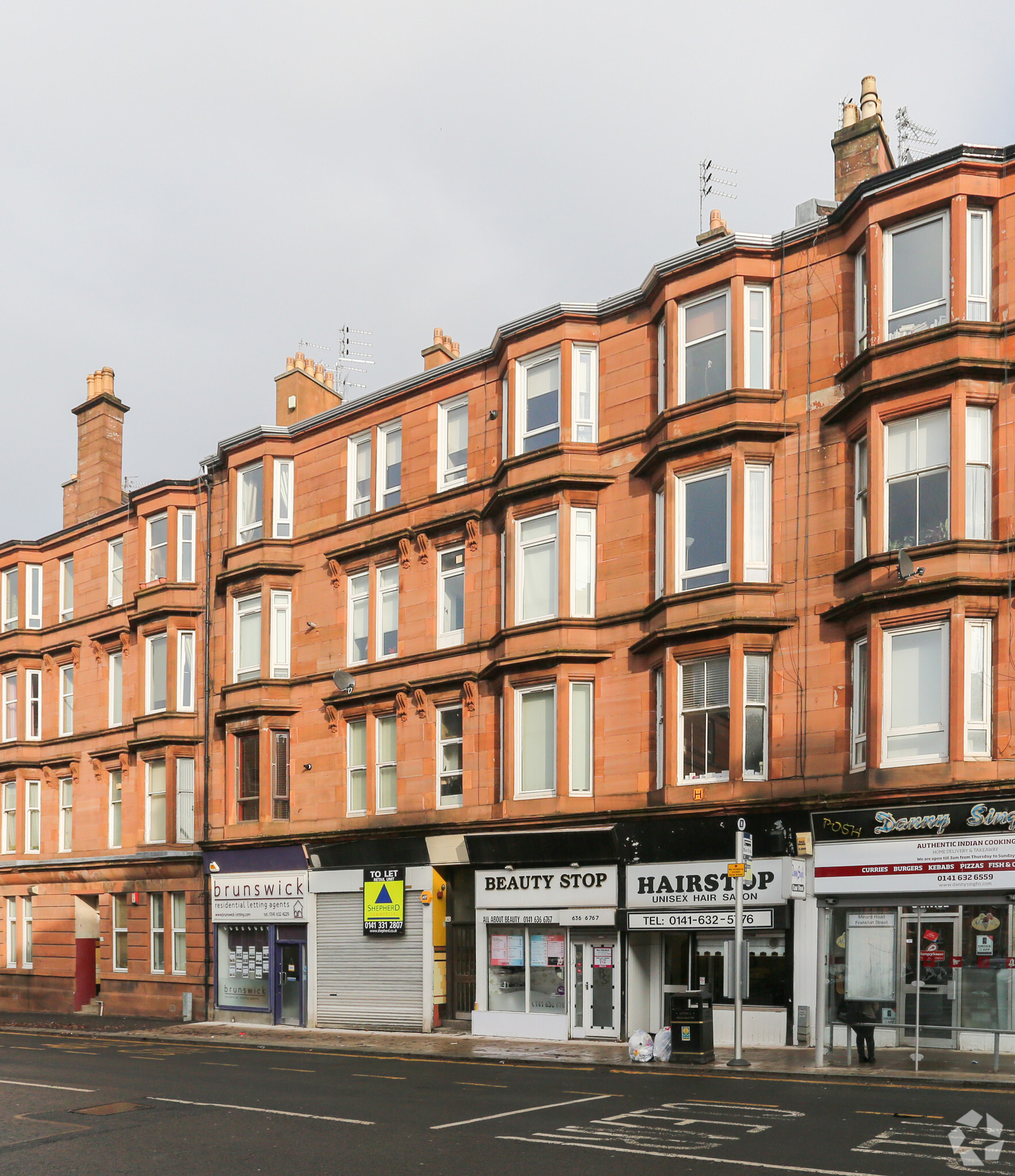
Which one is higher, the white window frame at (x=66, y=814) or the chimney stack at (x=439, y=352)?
the chimney stack at (x=439, y=352)

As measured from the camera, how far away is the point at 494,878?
2967cm

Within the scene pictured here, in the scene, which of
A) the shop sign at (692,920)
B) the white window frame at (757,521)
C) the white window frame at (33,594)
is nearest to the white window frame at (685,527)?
the white window frame at (757,521)

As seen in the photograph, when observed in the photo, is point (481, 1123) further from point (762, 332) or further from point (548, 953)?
point (762, 332)

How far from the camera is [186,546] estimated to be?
3934 cm

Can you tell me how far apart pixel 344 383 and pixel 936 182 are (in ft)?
76.4

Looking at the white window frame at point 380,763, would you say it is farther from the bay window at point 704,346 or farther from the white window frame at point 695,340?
the bay window at point 704,346

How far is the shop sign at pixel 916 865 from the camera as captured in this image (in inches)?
851

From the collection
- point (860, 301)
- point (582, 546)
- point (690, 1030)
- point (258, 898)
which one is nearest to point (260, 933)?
point (258, 898)

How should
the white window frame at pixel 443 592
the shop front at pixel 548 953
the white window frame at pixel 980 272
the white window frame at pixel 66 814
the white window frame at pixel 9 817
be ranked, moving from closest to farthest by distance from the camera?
the white window frame at pixel 980 272, the shop front at pixel 548 953, the white window frame at pixel 443 592, the white window frame at pixel 66 814, the white window frame at pixel 9 817

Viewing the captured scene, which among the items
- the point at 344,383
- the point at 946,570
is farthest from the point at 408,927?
the point at 344,383

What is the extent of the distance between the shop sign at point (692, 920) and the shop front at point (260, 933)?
415 inches

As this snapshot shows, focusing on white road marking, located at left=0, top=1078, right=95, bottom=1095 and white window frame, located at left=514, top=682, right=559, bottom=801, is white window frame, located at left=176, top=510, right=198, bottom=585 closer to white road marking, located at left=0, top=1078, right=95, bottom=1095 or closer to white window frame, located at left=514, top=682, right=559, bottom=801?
white window frame, located at left=514, top=682, right=559, bottom=801

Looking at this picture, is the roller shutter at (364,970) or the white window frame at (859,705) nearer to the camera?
the white window frame at (859,705)

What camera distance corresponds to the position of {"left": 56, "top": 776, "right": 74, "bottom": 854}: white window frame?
145 ft
